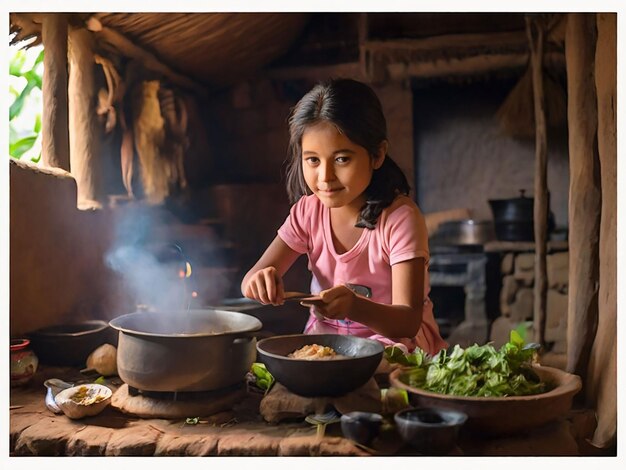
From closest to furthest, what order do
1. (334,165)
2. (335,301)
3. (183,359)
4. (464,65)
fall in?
1. (183,359)
2. (335,301)
3. (334,165)
4. (464,65)

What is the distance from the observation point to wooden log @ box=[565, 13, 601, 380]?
1997 mm

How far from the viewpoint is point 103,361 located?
2.03 m

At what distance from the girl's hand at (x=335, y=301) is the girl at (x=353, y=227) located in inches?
1.8

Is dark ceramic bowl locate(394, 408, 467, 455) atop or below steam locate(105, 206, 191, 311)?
below

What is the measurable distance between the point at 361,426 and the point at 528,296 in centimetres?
154

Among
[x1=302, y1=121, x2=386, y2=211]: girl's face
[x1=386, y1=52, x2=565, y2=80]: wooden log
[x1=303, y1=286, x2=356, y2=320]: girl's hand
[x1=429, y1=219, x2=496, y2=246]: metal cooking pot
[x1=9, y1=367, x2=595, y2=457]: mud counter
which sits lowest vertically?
[x1=9, y1=367, x2=595, y2=457]: mud counter

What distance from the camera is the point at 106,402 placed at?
1.71 metres

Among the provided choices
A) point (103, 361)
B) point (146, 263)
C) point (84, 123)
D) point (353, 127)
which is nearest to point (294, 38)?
point (353, 127)

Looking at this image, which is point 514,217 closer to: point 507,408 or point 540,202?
point 540,202

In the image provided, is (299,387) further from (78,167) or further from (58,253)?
(78,167)

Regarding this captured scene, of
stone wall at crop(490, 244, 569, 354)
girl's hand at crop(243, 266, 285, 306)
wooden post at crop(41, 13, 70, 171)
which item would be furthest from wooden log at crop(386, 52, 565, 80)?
wooden post at crop(41, 13, 70, 171)

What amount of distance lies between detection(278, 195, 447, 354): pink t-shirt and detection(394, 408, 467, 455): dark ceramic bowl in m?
0.45

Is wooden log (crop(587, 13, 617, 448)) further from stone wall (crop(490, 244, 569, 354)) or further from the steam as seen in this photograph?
the steam
